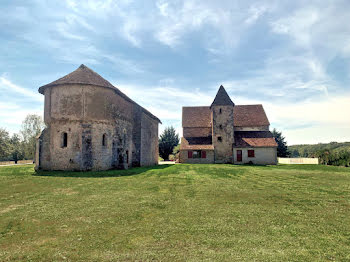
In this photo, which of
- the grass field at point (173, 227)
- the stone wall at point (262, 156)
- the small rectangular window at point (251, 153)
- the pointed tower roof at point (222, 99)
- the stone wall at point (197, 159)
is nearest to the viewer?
the grass field at point (173, 227)

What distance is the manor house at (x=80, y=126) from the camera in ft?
62.1

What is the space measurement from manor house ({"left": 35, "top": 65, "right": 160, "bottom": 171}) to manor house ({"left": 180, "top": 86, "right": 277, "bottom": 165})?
1506 cm

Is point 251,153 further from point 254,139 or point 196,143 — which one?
point 196,143

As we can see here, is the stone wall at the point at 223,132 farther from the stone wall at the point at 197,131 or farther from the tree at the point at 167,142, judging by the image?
the tree at the point at 167,142

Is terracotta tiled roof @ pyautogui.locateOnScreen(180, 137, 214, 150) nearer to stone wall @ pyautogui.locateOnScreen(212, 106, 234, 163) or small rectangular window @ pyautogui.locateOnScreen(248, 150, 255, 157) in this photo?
stone wall @ pyautogui.locateOnScreen(212, 106, 234, 163)

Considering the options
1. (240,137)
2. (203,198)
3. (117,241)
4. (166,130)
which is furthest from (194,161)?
(117,241)

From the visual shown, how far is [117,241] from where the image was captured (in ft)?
15.7

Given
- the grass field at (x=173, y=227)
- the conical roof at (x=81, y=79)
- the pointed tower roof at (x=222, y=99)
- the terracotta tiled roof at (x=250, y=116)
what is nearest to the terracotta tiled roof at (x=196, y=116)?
the pointed tower roof at (x=222, y=99)

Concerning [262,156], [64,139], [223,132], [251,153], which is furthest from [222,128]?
[64,139]

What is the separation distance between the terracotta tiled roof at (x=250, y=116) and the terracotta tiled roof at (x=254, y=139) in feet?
5.63

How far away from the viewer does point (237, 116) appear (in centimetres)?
3812

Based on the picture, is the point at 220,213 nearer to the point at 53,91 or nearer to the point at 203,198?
the point at 203,198

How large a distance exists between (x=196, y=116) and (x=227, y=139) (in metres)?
→ 8.28

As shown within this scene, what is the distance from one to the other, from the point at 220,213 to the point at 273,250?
105 inches
